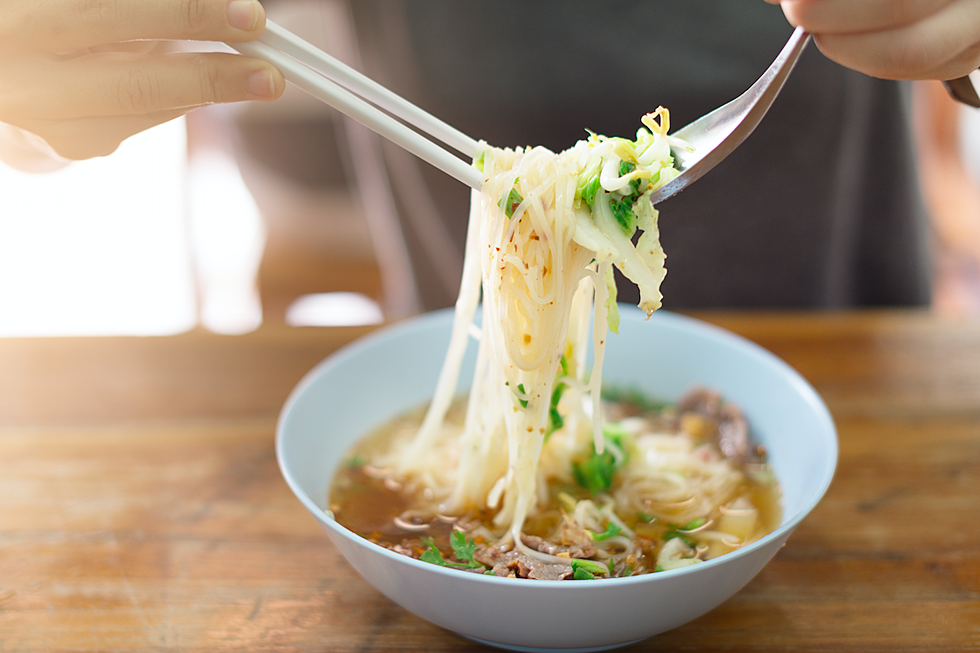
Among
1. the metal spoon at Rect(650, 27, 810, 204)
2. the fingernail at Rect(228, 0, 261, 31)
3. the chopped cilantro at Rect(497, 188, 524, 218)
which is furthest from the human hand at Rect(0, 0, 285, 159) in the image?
the metal spoon at Rect(650, 27, 810, 204)

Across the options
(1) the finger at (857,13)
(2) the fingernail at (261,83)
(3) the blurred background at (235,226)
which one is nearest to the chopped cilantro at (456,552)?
(2) the fingernail at (261,83)

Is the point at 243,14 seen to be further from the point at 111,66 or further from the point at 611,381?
the point at 611,381

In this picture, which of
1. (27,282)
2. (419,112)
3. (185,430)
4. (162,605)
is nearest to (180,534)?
(162,605)

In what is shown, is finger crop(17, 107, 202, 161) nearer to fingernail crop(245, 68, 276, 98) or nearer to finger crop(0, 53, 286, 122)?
finger crop(0, 53, 286, 122)

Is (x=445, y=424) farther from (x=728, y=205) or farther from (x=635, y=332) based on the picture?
(x=728, y=205)

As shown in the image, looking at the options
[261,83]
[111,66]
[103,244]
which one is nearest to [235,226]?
[103,244]

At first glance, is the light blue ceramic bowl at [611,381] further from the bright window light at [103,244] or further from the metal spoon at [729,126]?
the bright window light at [103,244]
